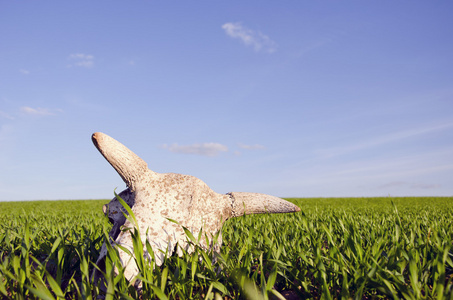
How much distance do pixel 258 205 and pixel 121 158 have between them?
4.70 ft

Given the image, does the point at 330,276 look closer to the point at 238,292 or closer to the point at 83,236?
the point at 238,292

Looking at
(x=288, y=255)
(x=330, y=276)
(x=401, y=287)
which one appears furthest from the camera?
(x=288, y=255)

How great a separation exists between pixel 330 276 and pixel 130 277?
4.99 ft

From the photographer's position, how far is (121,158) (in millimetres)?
2896

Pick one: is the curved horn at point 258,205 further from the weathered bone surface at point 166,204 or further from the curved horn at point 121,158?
the curved horn at point 121,158

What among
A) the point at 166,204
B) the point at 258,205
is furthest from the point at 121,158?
the point at 258,205

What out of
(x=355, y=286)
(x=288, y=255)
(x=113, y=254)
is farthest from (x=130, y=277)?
(x=355, y=286)

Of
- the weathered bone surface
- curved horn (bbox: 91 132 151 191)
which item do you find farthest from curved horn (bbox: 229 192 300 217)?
curved horn (bbox: 91 132 151 191)

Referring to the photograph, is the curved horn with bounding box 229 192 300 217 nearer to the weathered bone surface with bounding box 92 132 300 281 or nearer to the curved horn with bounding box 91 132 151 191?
the weathered bone surface with bounding box 92 132 300 281

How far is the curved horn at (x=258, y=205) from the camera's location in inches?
123

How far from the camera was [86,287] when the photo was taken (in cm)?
203

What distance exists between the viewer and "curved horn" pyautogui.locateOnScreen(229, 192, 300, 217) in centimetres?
313

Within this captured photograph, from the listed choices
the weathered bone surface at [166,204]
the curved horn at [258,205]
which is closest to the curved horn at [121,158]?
the weathered bone surface at [166,204]

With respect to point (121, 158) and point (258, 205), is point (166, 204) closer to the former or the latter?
point (121, 158)
